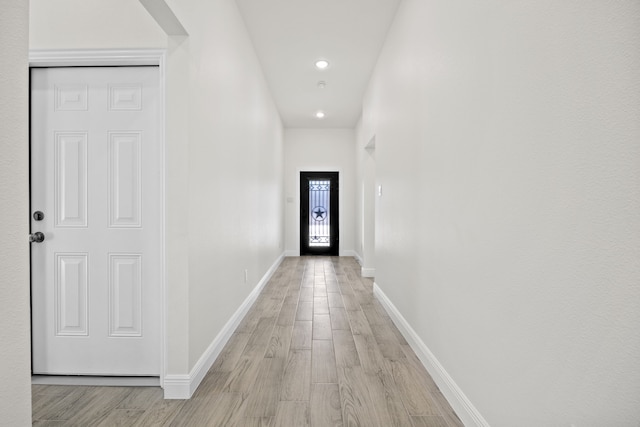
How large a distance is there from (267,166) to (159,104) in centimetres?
312

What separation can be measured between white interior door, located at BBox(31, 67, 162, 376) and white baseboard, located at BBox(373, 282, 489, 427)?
168 cm

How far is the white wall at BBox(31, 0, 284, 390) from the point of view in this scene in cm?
198

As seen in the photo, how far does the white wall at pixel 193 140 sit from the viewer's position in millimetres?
1982

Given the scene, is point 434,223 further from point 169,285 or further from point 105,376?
point 105,376

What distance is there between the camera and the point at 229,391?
205 centimetres

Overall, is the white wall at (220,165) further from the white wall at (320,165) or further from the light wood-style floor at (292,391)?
the white wall at (320,165)

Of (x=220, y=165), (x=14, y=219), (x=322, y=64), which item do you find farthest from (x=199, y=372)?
(x=322, y=64)

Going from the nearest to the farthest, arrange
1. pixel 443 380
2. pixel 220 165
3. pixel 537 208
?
pixel 537 208 → pixel 443 380 → pixel 220 165

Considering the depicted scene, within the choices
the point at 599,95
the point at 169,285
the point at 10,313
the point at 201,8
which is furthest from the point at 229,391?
the point at 201,8

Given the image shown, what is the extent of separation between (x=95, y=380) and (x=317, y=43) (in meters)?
3.65

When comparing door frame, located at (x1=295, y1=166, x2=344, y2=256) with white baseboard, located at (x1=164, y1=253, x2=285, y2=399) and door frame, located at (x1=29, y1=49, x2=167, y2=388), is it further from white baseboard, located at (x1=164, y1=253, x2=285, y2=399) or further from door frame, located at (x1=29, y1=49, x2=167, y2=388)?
door frame, located at (x1=29, y1=49, x2=167, y2=388)

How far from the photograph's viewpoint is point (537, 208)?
1149 millimetres

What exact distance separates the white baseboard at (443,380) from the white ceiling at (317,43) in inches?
109

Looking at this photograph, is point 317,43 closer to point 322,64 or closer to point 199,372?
point 322,64
